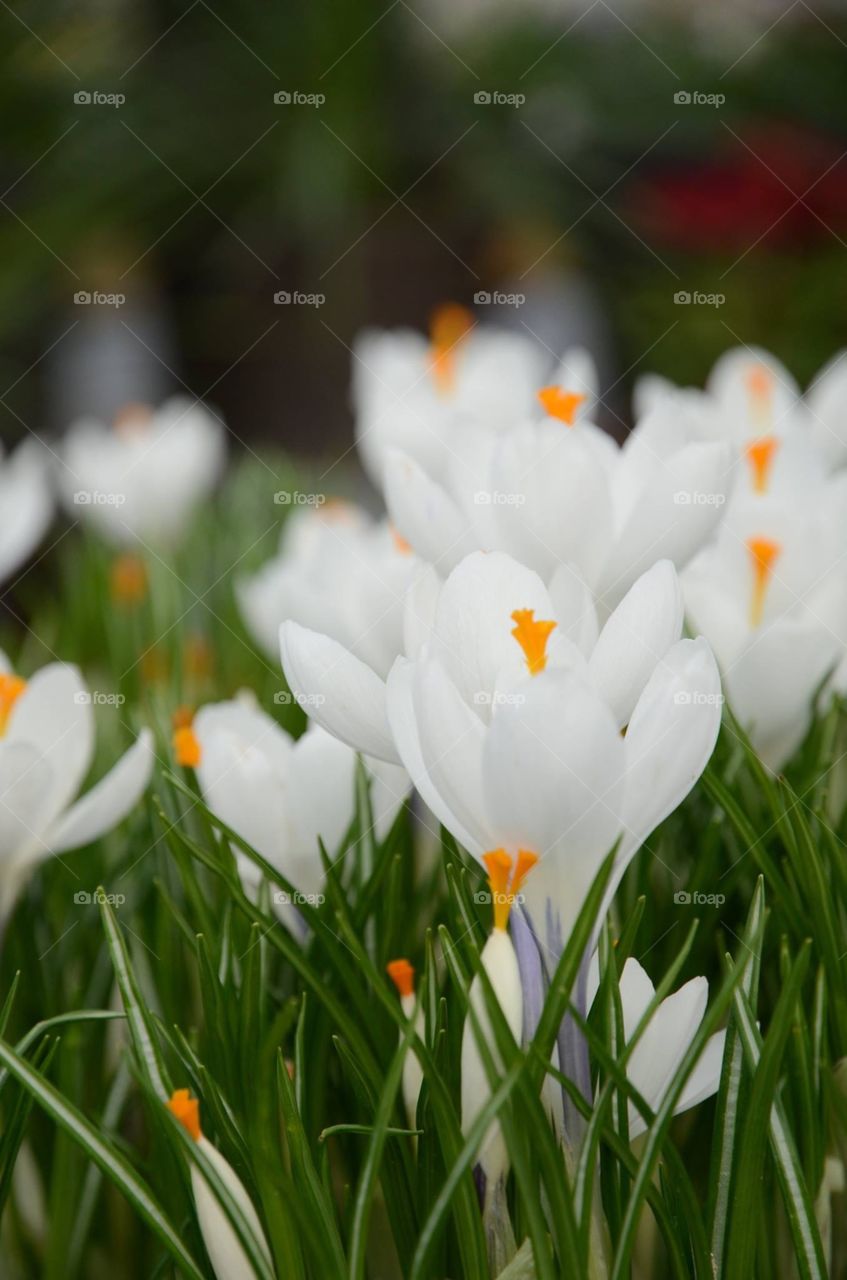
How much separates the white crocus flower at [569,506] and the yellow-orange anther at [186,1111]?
20 cm

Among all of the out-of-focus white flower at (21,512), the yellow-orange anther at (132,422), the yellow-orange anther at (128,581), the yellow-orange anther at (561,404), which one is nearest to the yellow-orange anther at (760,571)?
the yellow-orange anther at (561,404)

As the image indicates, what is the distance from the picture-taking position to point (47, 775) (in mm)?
438

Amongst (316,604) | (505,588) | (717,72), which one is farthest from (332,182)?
(505,588)

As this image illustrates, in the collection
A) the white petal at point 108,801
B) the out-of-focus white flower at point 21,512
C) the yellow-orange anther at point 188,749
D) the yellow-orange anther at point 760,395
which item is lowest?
the white petal at point 108,801

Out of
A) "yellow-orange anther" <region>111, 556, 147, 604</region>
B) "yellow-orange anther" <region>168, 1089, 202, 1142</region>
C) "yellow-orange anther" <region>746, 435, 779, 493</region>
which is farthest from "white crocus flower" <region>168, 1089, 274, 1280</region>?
"yellow-orange anther" <region>111, 556, 147, 604</region>

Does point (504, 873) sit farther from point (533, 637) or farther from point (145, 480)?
point (145, 480)

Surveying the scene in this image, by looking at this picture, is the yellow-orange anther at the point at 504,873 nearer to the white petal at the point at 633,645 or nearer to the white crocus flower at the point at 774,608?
the white petal at the point at 633,645

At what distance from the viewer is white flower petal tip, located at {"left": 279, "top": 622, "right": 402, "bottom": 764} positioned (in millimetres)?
368

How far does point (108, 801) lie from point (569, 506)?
0.19 metres

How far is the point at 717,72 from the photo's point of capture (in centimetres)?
317

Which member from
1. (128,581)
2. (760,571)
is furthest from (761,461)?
(128,581)

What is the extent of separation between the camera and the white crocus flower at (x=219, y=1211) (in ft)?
1.11

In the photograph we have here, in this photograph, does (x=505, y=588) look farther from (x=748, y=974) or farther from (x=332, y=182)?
(x=332, y=182)

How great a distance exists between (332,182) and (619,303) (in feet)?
2.52
